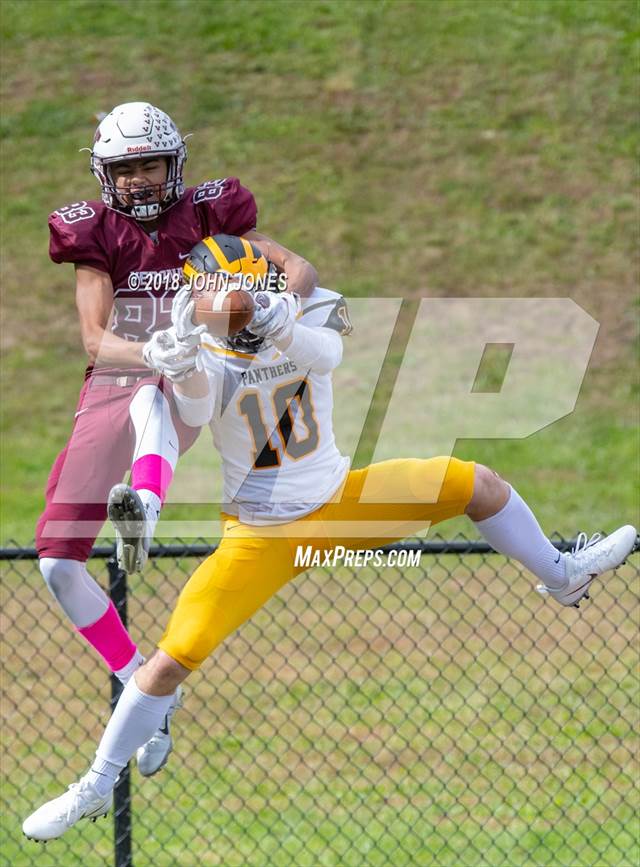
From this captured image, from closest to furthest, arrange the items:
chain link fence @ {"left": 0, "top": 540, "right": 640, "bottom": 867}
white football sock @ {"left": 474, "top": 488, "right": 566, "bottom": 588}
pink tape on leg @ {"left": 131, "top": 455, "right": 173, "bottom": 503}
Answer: pink tape on leg @ {"left": 131, "top": 455, "right": 173, "bottom": 503} < white football sock @ {"left": 474, "top": 488, "right": 566, "bottom": 588} < chain link fence @ {"left": 0, "top": 540, "right": 640, "bottom": 867}

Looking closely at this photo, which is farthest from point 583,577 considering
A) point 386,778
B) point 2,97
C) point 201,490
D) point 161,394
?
point 2,97

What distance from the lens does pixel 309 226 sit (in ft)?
49.4

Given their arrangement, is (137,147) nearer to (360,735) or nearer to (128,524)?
(128,524)

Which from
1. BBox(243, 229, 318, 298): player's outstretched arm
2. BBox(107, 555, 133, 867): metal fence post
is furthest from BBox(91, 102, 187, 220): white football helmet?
BBox(107, 555, 133, 867): metal fence post

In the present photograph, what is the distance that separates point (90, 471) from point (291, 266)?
1.16 meters

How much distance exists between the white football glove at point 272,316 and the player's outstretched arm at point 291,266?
0.49 meters

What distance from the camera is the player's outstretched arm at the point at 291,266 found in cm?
623

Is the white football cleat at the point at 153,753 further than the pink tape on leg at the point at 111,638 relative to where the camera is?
Result: Yes

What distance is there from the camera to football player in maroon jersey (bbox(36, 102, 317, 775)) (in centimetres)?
615

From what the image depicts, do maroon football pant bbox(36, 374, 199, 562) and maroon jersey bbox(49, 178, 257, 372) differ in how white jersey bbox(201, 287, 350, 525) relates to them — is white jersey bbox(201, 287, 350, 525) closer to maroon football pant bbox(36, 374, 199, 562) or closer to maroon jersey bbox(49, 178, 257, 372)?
maroon football pant bbox(36, 374, 199, 562)

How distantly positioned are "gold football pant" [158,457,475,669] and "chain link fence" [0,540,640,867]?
34.7 inches

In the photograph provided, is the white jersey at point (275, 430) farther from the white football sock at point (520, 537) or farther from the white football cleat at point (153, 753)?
the white football cleat at point (153, 753)

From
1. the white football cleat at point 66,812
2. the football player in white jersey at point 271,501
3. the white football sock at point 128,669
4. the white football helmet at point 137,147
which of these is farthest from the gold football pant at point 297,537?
the white football helmet at point 137,147

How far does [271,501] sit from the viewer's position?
6.19m
